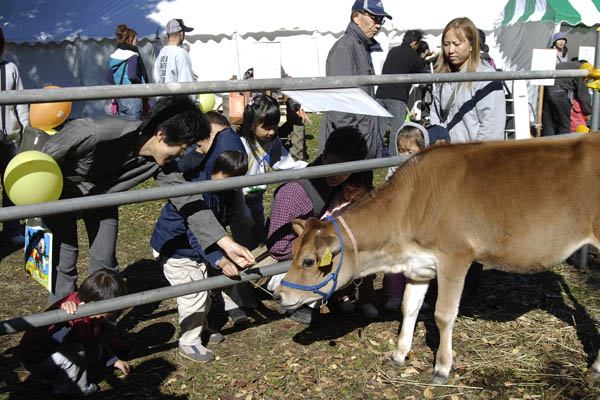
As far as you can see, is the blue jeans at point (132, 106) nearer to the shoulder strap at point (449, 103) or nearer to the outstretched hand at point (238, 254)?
the shoulder strap at point (449, 103)

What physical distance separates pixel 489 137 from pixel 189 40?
1530 centimetres

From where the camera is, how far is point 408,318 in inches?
158

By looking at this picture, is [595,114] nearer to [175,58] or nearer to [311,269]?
[311,269]

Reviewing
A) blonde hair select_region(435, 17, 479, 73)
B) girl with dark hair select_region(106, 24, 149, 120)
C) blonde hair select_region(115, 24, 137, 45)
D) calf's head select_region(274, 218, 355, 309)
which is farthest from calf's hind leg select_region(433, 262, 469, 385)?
blonde hair select_region(115, 24, 137, 45)

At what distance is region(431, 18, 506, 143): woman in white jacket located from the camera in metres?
4.56

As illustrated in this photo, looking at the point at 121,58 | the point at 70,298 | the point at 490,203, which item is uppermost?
the point at 121,58

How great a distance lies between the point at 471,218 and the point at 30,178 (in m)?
2.59

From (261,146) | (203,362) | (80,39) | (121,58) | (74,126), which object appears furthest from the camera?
(80,39)

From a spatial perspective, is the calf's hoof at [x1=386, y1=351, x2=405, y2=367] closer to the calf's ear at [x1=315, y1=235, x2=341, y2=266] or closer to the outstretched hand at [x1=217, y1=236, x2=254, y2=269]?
the calf's ear at [x1=315, y1=235, x2=341, y2=266]

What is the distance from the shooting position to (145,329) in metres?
4.56

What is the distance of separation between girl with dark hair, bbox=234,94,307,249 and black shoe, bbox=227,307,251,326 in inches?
23.5

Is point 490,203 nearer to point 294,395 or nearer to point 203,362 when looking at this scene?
point 294,395

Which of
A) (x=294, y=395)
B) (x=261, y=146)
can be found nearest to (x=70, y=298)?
(x=294, y=395)

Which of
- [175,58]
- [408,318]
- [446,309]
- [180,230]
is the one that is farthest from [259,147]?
[175,58]
